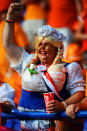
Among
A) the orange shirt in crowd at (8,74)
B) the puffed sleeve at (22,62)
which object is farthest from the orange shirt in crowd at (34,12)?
the puffed sleeve at (22,62)

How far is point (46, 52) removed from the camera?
12.2 ft

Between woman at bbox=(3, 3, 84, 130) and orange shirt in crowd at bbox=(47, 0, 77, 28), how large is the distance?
322 centimetres

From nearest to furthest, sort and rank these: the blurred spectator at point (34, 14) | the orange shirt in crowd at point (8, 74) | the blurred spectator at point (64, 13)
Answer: the orange shirt in crowd at point (8, 74), the blurred spectator at point (64, 13), the blurred spectator at point (34, 14)

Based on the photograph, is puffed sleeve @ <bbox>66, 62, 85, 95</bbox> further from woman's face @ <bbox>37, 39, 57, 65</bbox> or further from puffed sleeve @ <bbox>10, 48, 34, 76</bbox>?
puffed sleeve @ <bbox>10, 48, 34, 76</bbox>

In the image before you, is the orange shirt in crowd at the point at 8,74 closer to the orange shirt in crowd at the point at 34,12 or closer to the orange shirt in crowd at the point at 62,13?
the orange shirt in crowd at the point at 62,13

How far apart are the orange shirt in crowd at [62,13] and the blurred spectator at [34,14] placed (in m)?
0.24

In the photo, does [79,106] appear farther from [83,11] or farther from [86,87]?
[83,11]

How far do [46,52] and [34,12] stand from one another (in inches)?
144

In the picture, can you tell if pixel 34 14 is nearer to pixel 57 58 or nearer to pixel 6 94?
pixel 57 58

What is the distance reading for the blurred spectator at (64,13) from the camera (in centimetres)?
692

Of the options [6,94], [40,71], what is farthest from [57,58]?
[6,94]

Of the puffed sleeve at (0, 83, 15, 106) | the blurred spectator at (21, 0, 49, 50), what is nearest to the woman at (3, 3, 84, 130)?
the puffed sleeve at (0, 83, 15, 106)

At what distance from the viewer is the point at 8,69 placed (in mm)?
3848

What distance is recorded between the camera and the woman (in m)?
3.50
